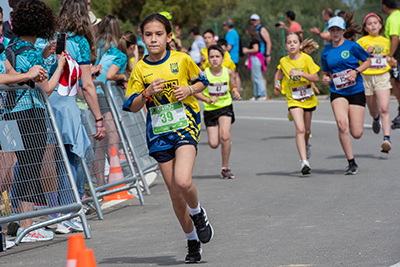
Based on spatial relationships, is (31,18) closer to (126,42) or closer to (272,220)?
(272,220)

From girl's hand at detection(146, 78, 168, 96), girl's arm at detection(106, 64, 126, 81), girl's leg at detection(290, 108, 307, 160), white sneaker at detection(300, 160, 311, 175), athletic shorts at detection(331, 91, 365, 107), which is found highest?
girl's arm at detection(106, 64, 126, 81)

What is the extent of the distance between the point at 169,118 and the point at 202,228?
0.94 m

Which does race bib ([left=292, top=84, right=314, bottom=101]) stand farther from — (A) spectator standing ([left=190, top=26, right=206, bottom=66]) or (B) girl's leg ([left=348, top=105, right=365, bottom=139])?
(A) spectator standing ([left=190, top=26, right=206, bottom=66])

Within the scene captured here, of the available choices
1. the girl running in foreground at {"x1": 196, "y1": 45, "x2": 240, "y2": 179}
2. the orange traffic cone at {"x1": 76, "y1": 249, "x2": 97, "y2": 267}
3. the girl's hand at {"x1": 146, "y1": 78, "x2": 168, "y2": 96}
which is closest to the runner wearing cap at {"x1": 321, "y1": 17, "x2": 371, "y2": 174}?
the girl running in foreground at {"x1": 196, "y1": 45, "x2": 240, "y2": 179}

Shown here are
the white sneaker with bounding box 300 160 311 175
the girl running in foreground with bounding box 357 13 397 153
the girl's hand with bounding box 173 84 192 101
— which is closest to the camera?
the girl's hand with bounding box 173 84 192 101

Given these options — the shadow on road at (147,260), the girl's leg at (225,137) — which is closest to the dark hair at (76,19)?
the shadow on road at (147,260)

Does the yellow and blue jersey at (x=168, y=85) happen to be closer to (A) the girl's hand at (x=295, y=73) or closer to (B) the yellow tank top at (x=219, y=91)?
(A) the girl's hand at (x=295, y=73)

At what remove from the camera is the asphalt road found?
18.2 ft

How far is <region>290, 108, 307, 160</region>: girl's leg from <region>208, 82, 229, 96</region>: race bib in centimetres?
112

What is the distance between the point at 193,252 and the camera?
18.2ft

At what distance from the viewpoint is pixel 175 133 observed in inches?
224

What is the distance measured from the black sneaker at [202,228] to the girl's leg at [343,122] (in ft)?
15.3

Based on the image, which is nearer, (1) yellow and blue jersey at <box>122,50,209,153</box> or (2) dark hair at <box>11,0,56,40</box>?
(1) yellow and blue jersey at <box>122,50,209,153</box>

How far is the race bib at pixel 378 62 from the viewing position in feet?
41.7
